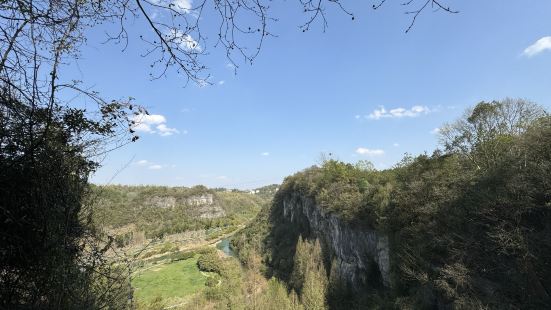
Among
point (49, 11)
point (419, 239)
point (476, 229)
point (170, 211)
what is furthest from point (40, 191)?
point (170, 211)

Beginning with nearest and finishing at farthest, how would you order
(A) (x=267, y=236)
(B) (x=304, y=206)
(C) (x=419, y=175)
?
1. (C) (x=419, y=175)
2. (B) (x=304, y=206)
3. (A) (x=267, y=236)

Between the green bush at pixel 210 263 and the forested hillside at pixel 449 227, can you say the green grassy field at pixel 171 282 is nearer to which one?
the green bush at pixel 210 263

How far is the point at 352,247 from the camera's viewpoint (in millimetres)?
22938

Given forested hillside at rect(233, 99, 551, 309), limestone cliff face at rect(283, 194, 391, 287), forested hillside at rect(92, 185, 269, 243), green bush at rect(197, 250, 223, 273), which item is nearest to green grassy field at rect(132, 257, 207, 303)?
green bush at rect(197, 250, 223, 273)

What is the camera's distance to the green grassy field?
37.3 m

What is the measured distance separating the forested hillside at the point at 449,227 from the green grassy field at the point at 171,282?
1556 cm

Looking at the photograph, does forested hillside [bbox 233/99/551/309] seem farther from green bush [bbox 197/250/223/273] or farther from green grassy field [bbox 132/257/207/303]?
green bush [bbox 197/250/223/273]

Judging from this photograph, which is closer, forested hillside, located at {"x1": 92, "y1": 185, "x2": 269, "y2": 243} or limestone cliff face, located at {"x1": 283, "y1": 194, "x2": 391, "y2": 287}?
limestone cliff face, located at {"x1": 283, "y1": 194, "x2": 391, "y2": 287}

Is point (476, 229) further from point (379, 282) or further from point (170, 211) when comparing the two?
point (170, 211)

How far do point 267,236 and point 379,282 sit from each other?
34.3m

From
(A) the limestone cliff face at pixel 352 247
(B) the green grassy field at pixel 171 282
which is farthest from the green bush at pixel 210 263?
(A) the limestone cliff face at pixel 352 247

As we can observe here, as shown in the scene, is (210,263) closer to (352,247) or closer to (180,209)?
(352,247)

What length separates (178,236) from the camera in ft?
263

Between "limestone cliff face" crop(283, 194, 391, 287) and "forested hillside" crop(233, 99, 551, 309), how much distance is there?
0.08m
